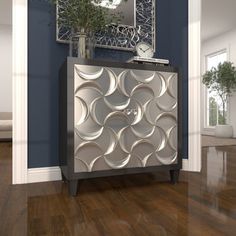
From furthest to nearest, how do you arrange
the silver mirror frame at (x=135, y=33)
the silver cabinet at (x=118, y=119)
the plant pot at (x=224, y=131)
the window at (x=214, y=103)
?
the window at (x=214, y=103) → the plant pot at (x=224, y=131) → the silver mirror frame at (x=135, y=33) → the silver cabinet at (x=118, y=119)

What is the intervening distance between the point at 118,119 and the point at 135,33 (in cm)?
98

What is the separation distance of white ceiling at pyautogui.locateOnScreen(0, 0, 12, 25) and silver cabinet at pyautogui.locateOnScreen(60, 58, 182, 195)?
3878 millimetres

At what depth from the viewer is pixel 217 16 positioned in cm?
505

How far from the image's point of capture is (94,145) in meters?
1.53

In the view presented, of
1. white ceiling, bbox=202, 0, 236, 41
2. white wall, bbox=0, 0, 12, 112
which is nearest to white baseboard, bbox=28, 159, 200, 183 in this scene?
white wall, bbox=0, 0, 12, 112

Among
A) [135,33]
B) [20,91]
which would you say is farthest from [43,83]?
[135,33]

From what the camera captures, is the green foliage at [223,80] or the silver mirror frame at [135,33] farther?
the green foliage at [223,80]

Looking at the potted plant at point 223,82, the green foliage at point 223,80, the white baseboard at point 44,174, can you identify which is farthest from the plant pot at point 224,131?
the white baseboard at point 44,174

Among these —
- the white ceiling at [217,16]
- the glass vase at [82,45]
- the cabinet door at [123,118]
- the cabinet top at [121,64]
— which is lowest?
the cabinet door at [123,118]

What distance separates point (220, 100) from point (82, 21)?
5.32 m

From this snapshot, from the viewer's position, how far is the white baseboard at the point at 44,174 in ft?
6.01

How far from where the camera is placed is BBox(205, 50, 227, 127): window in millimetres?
6145

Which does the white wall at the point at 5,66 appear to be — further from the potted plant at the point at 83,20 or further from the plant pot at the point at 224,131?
the plant pot at the point at 224,131

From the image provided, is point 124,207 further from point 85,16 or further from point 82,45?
point 85,16
